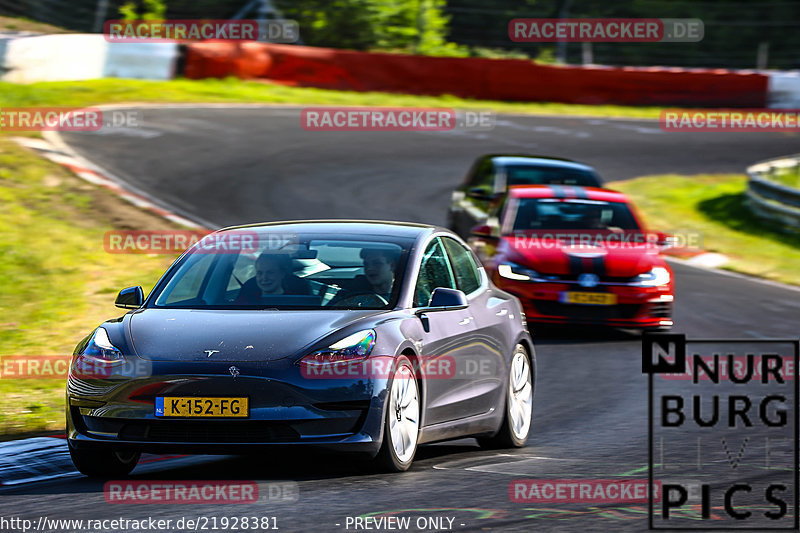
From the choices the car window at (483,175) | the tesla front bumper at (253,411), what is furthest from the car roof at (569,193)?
the tesla front bumper at (253,411)

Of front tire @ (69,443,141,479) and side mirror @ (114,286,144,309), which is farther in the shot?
side mirror @ (114,286,144,309)

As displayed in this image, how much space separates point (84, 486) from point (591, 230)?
8543mm

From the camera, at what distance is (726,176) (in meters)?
26.9

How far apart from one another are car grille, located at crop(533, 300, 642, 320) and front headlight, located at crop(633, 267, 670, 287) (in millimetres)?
237

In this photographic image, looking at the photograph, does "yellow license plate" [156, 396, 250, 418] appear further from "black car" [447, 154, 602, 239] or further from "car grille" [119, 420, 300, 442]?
"black car" [447, 154, 602, 239]

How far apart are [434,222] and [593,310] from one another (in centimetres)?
639

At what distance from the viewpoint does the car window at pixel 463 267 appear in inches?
339

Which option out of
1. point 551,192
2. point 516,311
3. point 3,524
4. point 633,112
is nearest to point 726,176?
point 633,112

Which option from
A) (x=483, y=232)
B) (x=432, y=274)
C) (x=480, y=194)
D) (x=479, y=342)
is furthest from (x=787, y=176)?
(x=432, y=274)

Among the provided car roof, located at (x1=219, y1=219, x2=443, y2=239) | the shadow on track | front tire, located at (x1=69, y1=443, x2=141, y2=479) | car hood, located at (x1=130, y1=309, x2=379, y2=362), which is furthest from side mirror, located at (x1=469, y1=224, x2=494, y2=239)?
front tire, located at (x1=69, y1=443, x2=141, y2=479)

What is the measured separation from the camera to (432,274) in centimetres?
827

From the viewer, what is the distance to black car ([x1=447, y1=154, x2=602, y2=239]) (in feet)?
55.7

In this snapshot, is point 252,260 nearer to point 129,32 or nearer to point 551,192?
point 551,192

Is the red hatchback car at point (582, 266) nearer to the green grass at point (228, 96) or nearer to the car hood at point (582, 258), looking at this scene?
the car hood at point (582, 258)
